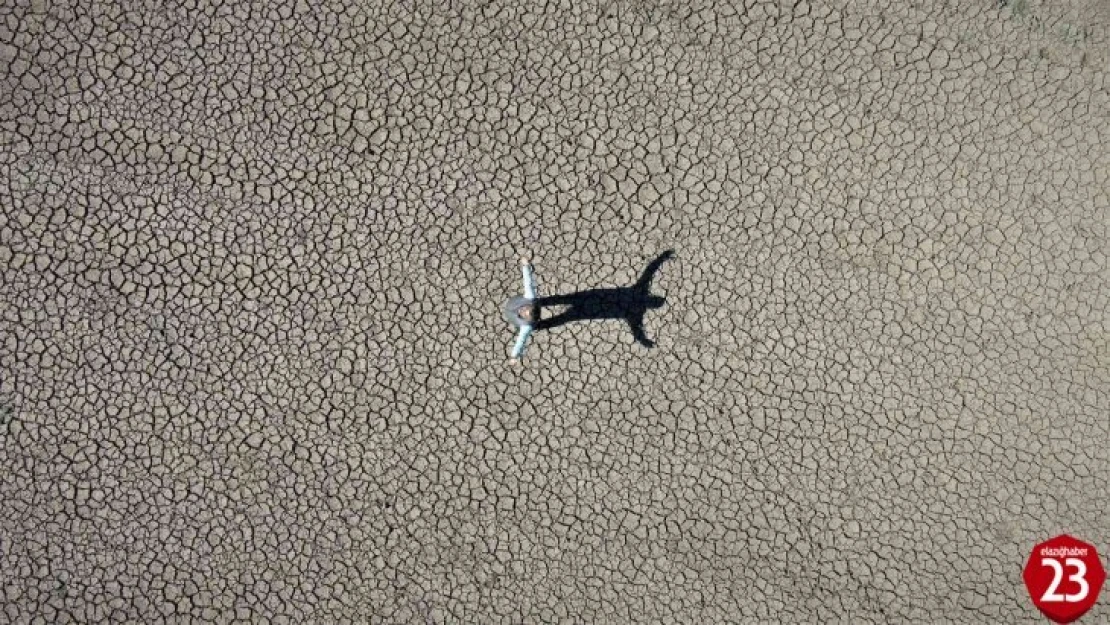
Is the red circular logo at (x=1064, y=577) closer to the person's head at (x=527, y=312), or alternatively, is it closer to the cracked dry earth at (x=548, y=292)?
the cracked dry earth at (x=548, y=292)

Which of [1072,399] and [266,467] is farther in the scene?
[1072,399]

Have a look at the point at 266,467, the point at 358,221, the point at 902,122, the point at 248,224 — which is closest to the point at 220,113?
the point at 248,224

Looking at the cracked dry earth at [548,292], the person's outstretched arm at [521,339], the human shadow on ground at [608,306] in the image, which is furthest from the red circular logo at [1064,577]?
the person's outstretched arm at [521,339]

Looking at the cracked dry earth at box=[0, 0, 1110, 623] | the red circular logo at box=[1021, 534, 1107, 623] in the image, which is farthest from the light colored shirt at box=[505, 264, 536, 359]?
the red circular logo at box=[1021, 534, 1107, 623]

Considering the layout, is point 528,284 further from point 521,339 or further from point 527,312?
point 521,339

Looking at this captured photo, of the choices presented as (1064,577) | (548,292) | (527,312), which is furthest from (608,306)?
(1064,577)

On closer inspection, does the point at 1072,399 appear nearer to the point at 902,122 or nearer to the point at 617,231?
the point at 902,122
